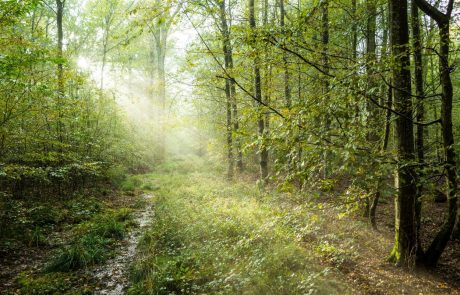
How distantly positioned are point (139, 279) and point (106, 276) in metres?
0.83

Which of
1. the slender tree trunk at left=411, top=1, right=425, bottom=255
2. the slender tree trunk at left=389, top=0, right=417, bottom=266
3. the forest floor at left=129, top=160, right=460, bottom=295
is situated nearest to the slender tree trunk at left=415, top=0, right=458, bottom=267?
the slender tree trunk at left=389, top=0, right=417, bottom=266

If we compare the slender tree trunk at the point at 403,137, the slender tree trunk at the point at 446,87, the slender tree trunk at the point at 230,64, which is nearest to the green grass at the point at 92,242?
the slender tree trunk at the point at 230,64

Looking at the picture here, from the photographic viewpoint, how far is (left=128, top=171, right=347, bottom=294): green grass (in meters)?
4.96

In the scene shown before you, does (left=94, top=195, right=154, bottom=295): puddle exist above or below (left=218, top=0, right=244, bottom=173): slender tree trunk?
below

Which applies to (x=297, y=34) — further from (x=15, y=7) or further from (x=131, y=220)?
(x=131, y=220)

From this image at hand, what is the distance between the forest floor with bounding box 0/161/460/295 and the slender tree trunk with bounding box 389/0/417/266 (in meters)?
0.50

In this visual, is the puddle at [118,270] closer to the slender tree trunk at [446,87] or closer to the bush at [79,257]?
the bush at [79,257]

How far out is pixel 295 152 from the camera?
3.74 metres

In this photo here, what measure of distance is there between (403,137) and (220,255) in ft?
13.5

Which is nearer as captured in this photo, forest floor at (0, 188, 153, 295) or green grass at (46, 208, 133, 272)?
forest floor at (0, 188, 153, 295)

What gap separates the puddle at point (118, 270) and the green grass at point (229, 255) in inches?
10.1

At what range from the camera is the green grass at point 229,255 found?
496cm

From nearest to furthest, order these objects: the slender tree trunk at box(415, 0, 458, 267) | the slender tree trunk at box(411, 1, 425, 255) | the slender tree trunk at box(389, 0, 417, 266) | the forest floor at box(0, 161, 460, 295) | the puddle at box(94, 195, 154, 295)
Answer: the slender tree trunk at box(415, 0, 458, 267), the slender tree trunk at box(389, 0, 417, 266), the forest floor at box(0, 161, 460, 295), the puddle at box(94, 195, 154, 295), the slender tree trunk at box(411, 1, 425, 255)

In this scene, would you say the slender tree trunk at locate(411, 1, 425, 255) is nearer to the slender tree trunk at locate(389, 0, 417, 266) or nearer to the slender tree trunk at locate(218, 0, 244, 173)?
the slender tree trunk at locate(389, 0, 417, 266)
